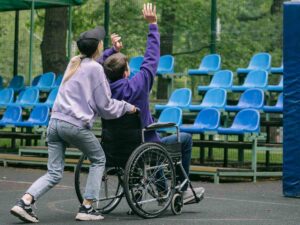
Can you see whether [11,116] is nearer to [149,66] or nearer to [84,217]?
[149,66]

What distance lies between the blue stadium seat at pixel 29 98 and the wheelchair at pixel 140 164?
10.4 metres

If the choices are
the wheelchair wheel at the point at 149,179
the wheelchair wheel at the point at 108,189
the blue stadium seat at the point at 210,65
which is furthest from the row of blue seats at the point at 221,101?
the wheelchair wheel at the point at 149,179

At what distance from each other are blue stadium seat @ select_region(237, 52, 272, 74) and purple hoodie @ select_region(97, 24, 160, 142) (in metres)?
9.66

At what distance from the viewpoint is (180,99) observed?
19.0m

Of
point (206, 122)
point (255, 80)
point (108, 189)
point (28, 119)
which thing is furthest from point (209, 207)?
point (28, 119)

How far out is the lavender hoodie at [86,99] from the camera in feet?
32.5

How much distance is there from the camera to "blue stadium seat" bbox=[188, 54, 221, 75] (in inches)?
802

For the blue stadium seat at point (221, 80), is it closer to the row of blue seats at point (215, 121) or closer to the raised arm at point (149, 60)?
the row of blue seats at point (215, 121)

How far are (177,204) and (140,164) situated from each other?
28.7 inches

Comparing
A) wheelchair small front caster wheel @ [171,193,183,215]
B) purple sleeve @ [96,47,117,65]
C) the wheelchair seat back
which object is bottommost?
wheelchair small front caster wheel @ [171,193,183,215]

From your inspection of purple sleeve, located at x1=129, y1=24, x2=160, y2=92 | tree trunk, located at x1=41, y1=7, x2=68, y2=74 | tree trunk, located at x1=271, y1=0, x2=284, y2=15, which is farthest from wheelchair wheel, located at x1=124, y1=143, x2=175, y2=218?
tree trunk, located at x1=271, y1=0, x2=284, y2=15

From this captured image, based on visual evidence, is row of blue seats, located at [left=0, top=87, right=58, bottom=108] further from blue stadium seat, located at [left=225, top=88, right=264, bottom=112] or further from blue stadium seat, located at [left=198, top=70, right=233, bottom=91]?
blue stadium seat, located at [left=225, top=88, right=264, bottom=112]

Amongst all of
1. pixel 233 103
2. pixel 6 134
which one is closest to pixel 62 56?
pixel 6 134

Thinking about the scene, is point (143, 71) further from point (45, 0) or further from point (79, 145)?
point (45, 0)
